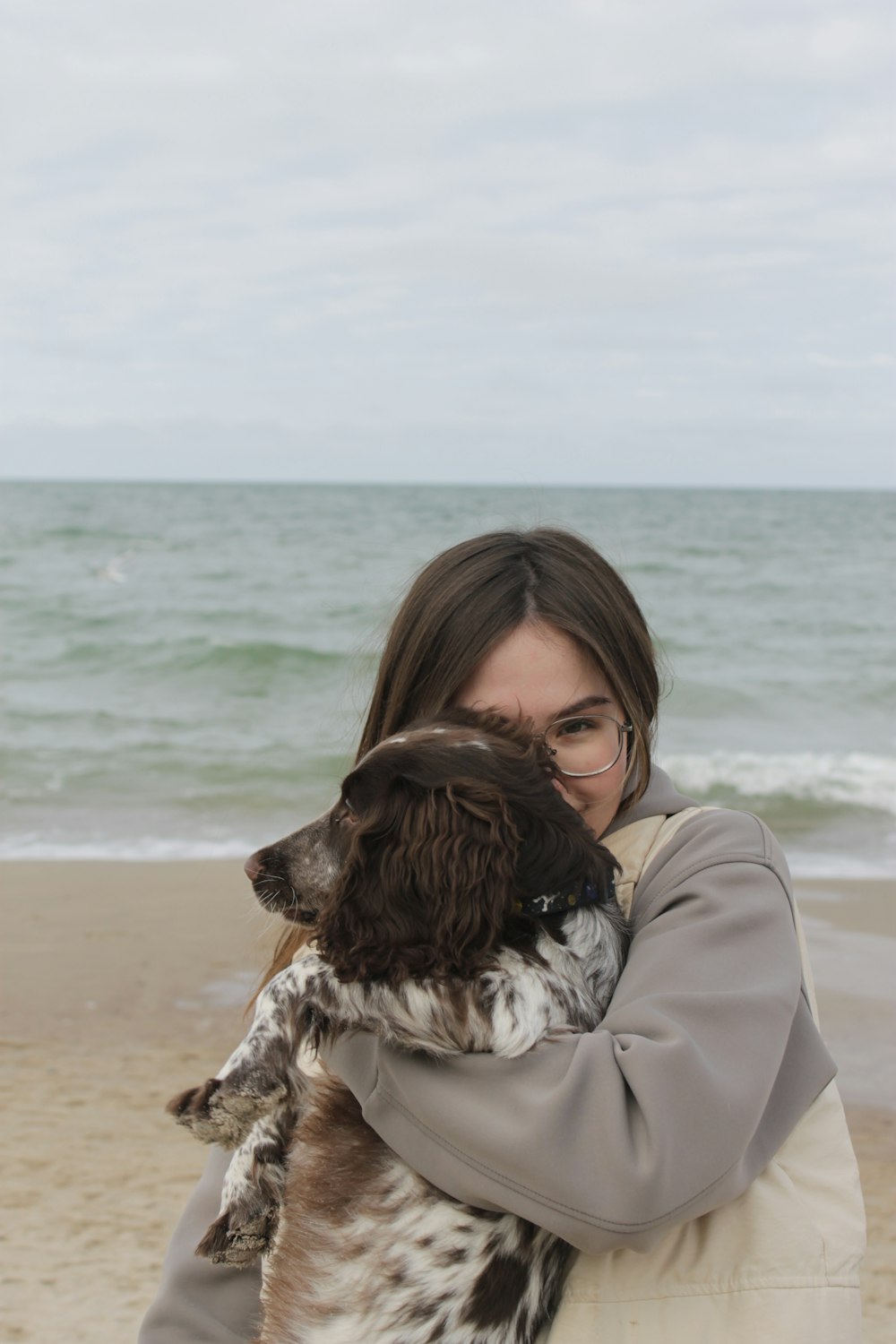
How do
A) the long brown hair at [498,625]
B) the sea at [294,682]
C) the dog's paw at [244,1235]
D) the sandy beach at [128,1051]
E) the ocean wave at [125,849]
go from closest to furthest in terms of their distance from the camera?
1. the dog's paw at [244,1235]
2. the long brown hair at [498,625]
3. the sandy beach at [128,1051]
4. the ocean wave at [125,849]
5. the sea at [294,682]

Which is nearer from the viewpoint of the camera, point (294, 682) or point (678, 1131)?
point (678, 1131)

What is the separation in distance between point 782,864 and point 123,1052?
5.00 metres

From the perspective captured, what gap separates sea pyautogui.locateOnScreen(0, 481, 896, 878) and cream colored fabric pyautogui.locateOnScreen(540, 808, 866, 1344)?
1.49 metres

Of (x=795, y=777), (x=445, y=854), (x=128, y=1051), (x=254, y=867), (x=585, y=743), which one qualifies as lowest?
(x=128, y=1051)

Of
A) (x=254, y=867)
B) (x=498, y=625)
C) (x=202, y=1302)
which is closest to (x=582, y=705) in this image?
(x=498, y=625)

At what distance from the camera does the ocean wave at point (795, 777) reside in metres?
11.7

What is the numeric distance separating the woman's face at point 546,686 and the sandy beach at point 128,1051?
38.3 inches

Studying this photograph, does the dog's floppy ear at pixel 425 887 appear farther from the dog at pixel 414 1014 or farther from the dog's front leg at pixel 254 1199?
the dog's front leg at pixel 254 1199

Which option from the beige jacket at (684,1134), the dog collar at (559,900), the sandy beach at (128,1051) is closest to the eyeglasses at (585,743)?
the dog collar at (559,900)

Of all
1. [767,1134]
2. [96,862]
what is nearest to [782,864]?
[767,1134]

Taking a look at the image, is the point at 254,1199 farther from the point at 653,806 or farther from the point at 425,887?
the point at 653,806

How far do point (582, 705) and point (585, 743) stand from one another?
0.07 metres

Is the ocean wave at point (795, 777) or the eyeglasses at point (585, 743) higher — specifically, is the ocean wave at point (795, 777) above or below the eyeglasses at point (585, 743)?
below

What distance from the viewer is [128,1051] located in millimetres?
6340
